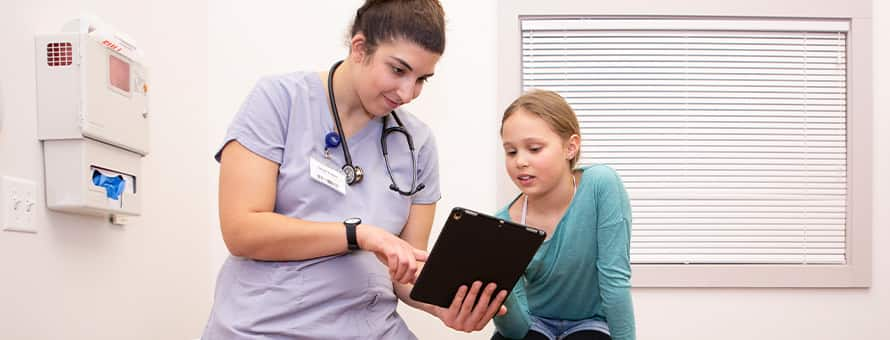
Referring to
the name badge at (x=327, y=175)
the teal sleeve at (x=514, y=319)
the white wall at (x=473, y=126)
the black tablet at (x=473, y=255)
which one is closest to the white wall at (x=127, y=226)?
the white wall at (x=473, y=126)

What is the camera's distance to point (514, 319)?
5.89 feet

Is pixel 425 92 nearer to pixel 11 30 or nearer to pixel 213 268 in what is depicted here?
pixel 213 268

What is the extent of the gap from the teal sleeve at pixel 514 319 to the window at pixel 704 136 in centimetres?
117

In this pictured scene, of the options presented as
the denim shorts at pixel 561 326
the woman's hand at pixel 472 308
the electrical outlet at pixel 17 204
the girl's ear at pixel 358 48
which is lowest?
the denim shorts at pixel 561 326

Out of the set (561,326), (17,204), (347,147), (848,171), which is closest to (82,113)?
(17,204)

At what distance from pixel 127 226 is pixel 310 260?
35.9 inches

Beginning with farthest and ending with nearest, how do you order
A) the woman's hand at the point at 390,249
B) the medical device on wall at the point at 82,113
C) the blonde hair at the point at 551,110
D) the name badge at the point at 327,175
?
the blonde hair at the point at 551,110 < the medical device on wall at the point at 82,113 < the name badge at the point at 327,175 < the woman's hand at the point at 390,249

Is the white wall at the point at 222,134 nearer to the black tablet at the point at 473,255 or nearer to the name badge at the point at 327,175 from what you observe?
the name badge at the point at 327,175

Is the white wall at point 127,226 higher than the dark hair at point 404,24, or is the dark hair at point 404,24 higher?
the dark hair at point 404,24

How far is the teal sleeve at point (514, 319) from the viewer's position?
5.81 feet

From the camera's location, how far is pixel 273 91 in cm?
152

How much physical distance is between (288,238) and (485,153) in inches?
58.1

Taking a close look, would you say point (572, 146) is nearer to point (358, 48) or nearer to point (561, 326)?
point (561, 326)

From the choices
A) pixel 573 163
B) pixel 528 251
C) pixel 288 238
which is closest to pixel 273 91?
pixel 288 238
